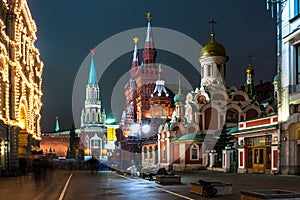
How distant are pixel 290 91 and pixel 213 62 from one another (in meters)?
24.6

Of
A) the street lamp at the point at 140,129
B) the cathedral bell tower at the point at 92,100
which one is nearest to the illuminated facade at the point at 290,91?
the street lamp at the point at 140,129

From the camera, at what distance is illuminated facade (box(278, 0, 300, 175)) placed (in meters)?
28.1

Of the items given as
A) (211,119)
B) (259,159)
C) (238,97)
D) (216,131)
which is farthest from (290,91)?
(238,97)

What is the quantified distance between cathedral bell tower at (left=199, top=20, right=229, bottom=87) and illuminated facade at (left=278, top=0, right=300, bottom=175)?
2278cm

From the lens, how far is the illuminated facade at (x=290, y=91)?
92.1ft

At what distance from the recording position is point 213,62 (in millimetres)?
52812

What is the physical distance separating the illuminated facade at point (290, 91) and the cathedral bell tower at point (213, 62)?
22.8 metres

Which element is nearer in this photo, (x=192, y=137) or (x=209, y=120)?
(x=192, y=137)

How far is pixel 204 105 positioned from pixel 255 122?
1417cm

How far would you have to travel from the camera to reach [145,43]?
93.8m

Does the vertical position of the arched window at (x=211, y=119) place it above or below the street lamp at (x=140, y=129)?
above

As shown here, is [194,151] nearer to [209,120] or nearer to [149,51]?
[209,120]

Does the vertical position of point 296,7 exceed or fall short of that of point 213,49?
it falls short

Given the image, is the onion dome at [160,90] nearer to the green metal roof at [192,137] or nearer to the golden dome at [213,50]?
the golden dome at [213,50]
